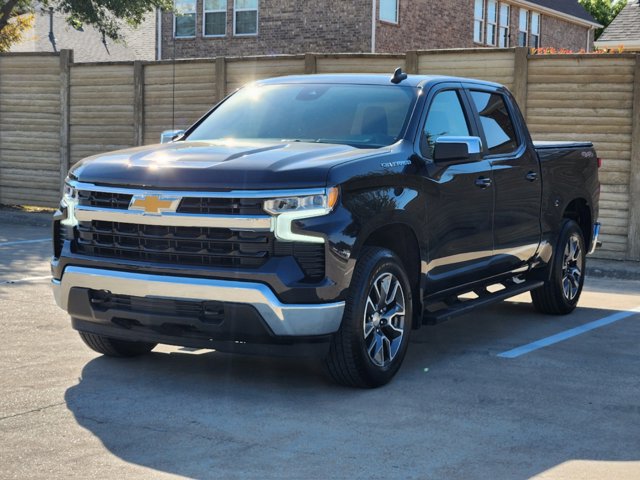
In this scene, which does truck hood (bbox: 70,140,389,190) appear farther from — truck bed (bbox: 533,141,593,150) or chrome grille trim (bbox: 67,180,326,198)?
truck bed (bbox: 533,141,593,150)

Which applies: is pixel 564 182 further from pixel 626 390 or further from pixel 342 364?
pixel 342 364

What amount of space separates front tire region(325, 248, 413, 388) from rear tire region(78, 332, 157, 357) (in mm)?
1541

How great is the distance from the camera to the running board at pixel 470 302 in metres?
7.08

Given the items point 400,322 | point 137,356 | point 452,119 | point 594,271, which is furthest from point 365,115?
point 594,271

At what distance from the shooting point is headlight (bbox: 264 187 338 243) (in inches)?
231

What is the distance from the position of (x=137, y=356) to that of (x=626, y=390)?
3.21m

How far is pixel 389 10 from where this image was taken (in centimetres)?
3017

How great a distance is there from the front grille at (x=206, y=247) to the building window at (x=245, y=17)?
25555mm

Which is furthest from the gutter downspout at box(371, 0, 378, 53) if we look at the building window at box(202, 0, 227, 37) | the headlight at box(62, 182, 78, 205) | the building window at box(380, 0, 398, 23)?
the headlight at box(62, 182, 78, 205)

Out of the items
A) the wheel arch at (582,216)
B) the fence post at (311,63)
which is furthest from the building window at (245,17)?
the wheel arch at (582,216)

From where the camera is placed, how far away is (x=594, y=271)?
502 inches

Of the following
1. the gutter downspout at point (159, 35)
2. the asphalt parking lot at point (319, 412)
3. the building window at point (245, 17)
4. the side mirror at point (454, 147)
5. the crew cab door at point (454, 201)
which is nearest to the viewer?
the asphalt parking lot at point (319, 412)

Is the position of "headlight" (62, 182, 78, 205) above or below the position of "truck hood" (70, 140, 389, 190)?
below

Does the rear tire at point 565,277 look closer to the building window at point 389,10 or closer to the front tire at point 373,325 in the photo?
the front tire at point 373,325
